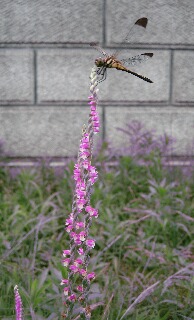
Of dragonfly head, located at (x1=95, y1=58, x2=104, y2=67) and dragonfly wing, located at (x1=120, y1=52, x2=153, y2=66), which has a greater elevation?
dragonfly wing, located at (x1=120, y1=52, x2=153, y2=66)

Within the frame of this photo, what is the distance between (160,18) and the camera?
503cm

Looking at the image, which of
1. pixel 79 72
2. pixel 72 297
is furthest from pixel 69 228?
pixel 79 72

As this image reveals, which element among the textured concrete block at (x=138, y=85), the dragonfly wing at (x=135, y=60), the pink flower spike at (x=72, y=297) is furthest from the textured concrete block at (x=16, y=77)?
the pink flower spike at (x=72, y=297)

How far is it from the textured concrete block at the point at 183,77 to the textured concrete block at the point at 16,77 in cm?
129

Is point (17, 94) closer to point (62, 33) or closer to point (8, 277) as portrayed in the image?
point (62, 33)

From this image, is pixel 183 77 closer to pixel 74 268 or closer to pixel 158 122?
pixel 158 122

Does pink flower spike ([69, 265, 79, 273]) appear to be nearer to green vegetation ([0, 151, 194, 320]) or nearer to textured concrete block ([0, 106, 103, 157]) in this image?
green vegetation ([0, 151, 194, 320])

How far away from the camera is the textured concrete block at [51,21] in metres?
4.93

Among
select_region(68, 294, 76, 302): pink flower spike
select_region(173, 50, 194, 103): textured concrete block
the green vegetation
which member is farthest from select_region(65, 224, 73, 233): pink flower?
select_region(173, 50, 194, 103): textured concrete block

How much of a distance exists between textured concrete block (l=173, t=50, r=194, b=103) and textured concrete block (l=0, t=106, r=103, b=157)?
2.79 ft

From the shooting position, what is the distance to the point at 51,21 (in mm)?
4949

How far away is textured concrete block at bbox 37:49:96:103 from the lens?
500 centimetres

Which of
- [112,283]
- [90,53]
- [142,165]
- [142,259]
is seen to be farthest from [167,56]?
[112,283]

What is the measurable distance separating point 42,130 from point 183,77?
53.9 inches
